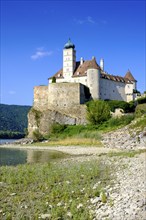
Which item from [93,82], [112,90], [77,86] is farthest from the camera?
[112,90]

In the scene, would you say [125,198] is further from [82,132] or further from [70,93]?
[70,93]

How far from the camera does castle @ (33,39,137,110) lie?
61.7 m

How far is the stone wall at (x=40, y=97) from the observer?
63.9m

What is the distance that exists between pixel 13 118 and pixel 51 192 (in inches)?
6026

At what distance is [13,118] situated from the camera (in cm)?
16338

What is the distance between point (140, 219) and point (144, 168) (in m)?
7.23

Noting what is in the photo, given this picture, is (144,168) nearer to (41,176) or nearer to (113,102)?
(41,176)

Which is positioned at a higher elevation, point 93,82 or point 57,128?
point 93,82

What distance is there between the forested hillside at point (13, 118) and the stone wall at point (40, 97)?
86.6 metres

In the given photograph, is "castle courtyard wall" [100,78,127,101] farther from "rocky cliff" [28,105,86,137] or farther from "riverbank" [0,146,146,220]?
"riverbank" [0,146,146,220]

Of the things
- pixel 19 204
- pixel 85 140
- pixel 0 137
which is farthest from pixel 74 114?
pixel 0 137

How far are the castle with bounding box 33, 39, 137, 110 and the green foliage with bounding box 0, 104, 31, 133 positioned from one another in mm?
85393

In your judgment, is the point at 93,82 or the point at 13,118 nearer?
the point at 93,82

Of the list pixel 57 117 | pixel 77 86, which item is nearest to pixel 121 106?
pixel 77 86
